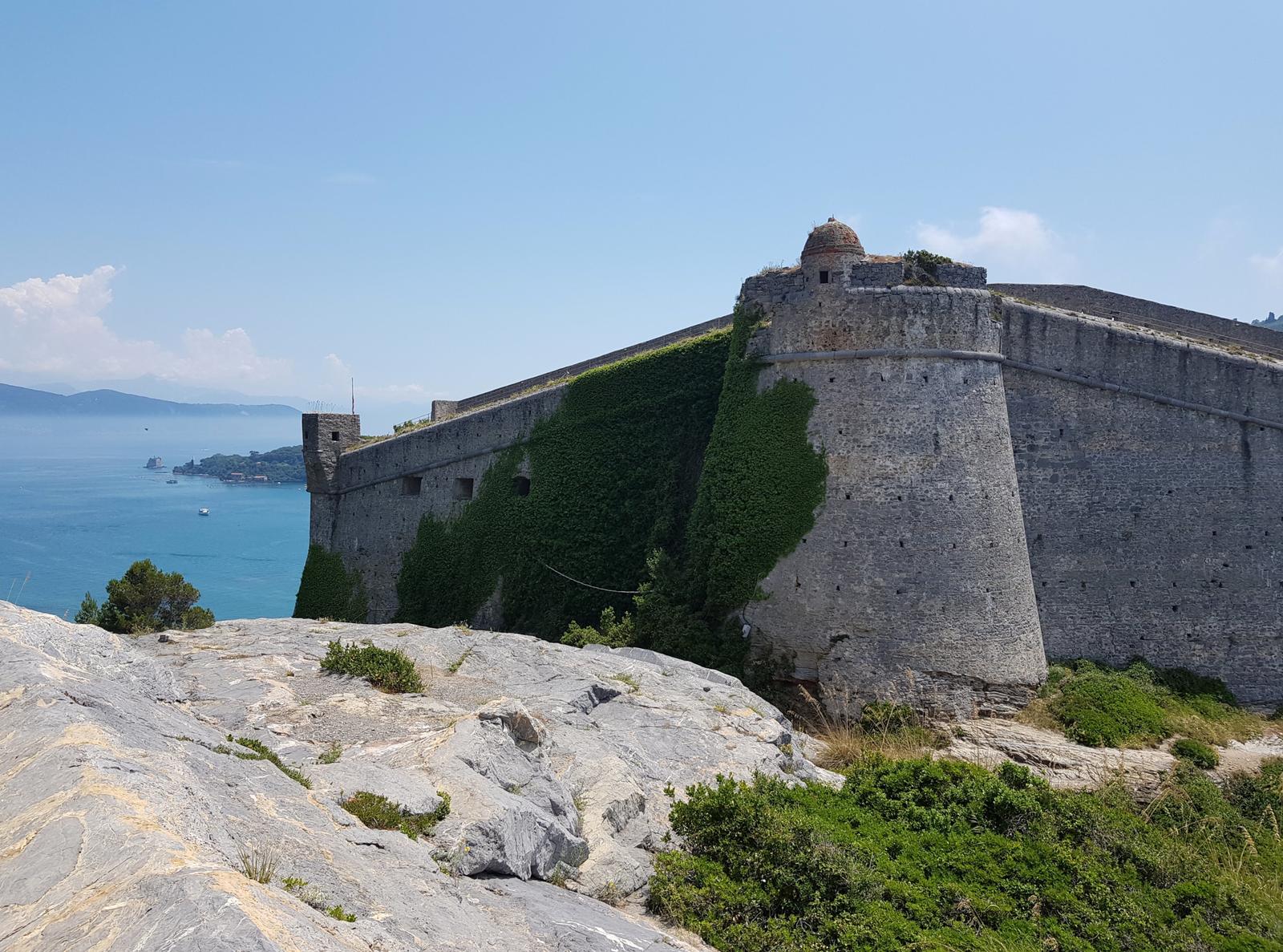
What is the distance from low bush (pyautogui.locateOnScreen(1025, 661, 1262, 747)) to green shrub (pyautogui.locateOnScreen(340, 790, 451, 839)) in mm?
11105

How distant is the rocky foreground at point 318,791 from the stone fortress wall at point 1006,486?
3.97 meters

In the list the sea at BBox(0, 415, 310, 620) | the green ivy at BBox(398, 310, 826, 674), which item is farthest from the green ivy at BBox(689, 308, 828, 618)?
the sea at BBox(0, 415, 310, 620)

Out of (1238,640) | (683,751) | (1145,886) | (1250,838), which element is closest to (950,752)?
(1250,838)

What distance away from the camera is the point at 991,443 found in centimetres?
1428

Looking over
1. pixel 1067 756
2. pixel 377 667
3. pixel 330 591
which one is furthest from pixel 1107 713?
pixel 330 591

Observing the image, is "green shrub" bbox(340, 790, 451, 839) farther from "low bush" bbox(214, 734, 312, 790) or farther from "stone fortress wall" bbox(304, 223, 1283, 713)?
"stone fortress wall" bbox(304, 223, 1283, 713)

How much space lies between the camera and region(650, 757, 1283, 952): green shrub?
628cm

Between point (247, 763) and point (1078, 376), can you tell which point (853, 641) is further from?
point (247, 763)

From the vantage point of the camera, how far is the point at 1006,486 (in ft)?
46.9

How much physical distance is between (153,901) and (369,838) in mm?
1885

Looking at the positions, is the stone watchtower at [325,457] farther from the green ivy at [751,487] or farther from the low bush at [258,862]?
the low bush at [258,862]

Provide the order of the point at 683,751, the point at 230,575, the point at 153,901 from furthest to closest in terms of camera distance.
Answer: the point at 230,575 → the point at 683,751 → the point at 153,901

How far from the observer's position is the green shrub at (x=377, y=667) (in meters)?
8.38

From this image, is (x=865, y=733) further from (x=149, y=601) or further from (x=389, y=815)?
(x=149, y=601)
